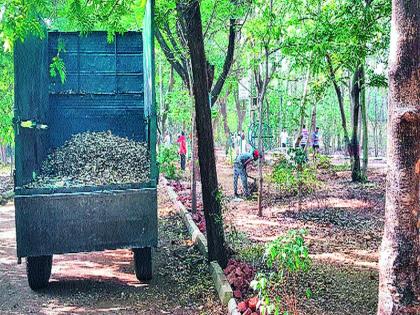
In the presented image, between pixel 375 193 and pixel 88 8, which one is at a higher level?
pixel 88 8

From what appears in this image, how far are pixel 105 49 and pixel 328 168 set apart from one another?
12.9m

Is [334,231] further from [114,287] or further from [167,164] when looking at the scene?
[167,164]

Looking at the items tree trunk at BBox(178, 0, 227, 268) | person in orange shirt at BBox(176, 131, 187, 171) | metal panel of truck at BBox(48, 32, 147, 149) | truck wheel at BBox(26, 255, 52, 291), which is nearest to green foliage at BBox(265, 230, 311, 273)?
tree trunk at BBox(178, 0, 227, 268)

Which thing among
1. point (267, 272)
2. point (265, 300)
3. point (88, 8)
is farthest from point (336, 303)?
point (88, 8)

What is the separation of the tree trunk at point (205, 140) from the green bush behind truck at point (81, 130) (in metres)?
0.52

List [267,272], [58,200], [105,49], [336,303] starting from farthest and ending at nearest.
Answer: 1. [105,49]
2. [267,272]
3. [58,200]
4. [336,303]

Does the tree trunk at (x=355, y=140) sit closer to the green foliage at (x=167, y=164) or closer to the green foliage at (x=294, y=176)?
the green foliage at (x=294, y=176)

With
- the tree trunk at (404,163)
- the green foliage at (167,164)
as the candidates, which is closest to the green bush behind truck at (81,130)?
the tree trunk at (404,163)

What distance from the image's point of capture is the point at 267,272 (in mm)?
5859

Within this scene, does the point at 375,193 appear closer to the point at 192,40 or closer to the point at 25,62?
the point at 192,40

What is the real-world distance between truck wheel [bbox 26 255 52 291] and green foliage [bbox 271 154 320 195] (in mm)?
5687

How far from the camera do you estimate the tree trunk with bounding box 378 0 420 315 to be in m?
2.68

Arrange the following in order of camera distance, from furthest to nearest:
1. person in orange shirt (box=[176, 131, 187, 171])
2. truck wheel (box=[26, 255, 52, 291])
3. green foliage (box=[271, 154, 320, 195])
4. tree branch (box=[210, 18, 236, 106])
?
1. person in orange shirt (box=[176, 131, 187, 171])
2. green foliage (box=[271, 154, 320, 195])
3. tree branch (box=[210, 18, 236, 106])
4. truck wheel (box=[26, 255, 52, 291])

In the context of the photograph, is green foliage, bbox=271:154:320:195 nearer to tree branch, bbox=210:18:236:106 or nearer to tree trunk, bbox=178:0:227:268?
tree branch, bbox=210:18:236:106
